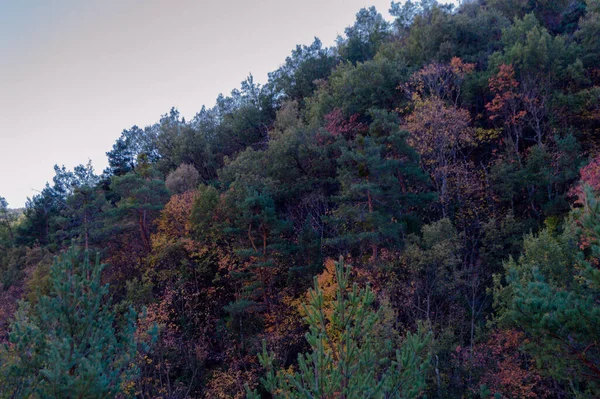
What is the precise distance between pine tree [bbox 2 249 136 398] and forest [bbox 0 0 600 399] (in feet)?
0.14

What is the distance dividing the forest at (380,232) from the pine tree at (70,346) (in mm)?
43

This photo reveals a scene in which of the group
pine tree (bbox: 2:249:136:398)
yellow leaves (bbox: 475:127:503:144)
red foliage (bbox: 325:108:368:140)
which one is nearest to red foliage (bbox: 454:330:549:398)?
yellow leaves (bbox: 475:127:503:144)

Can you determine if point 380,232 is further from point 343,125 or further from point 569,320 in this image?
point 569,320

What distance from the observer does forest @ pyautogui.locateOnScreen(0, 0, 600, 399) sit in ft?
43.5

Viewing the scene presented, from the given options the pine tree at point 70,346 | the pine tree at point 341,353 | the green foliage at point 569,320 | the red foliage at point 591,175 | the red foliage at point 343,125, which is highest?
the red foliage at point 343,125

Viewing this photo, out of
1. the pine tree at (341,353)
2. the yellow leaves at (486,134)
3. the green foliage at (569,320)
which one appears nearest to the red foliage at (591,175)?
the yellow leaves at (486,134)

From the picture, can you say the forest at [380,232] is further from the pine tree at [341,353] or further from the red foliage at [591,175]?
the pine tree at [341,353]

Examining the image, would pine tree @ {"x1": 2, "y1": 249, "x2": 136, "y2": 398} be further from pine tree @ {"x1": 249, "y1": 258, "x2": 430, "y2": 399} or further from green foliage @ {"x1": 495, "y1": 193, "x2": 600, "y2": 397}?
green foliage @ {"x1": 495, "y1": 193, "x2": 600, "y2": 397}

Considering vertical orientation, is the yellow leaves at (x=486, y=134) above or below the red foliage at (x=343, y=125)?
below

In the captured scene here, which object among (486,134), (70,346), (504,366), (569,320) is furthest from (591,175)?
(70,346)

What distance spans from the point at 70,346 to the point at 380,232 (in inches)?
526

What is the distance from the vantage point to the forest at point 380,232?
43.5ft

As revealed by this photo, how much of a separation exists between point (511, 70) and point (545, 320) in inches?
798

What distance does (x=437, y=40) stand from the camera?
27844mm
